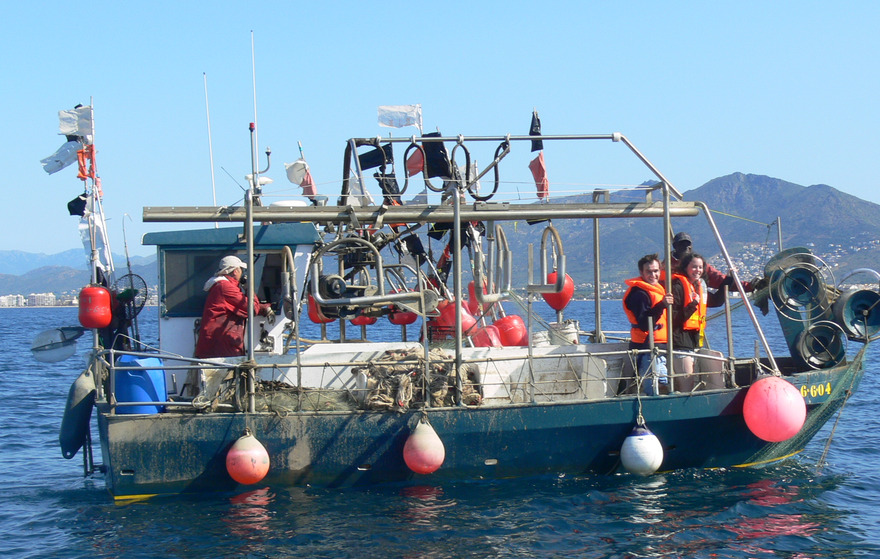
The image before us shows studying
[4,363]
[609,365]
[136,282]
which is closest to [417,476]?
[609,365]

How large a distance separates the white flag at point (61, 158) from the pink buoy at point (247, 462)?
480 cm

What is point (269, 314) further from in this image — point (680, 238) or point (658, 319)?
point (680, 238)

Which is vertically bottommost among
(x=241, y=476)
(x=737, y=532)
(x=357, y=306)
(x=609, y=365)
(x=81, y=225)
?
(x=737, y=532)

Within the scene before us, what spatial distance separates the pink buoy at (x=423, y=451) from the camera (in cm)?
975

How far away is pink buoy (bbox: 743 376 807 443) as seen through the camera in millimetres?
10336

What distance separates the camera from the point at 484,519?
9430 mm

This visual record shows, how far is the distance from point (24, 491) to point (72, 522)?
83.7 inches

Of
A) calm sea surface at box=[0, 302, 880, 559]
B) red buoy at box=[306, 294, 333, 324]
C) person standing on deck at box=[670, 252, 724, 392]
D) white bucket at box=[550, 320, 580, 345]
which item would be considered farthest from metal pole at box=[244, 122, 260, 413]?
person standing on deck at box=[670, 252, 724, 392]

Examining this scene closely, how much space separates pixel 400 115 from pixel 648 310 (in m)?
4.45

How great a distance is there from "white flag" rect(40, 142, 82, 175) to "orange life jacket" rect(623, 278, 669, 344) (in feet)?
23.8

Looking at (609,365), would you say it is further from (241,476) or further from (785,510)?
(241,476)

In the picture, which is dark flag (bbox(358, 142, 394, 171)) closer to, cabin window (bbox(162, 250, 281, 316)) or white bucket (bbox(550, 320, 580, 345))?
cabin window (bbox(162, 250, 281, 316))

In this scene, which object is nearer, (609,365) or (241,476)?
(241,476)

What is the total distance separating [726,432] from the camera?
10.9 metres
